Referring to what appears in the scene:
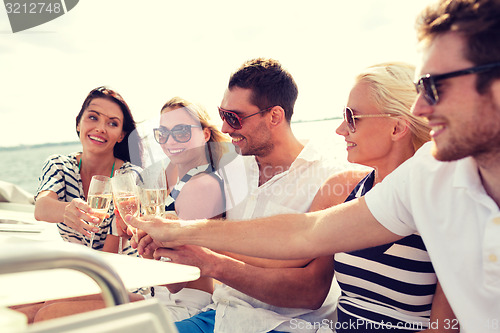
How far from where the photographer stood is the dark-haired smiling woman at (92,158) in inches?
125

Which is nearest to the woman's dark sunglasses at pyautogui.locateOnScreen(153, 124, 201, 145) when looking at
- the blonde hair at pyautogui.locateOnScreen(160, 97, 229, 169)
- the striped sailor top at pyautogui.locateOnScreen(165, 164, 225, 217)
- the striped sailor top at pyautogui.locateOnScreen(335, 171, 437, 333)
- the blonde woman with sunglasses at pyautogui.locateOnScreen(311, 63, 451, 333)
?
the blonde hair at pyautogui.locateOnScreen(160, 97, 229, 169)

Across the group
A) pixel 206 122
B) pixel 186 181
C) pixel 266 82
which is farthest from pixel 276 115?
pixel 186 181

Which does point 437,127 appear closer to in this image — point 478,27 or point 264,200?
point 478,27

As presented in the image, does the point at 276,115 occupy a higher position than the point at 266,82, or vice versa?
the point at 266,82

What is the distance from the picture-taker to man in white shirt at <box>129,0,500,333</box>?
1.31m

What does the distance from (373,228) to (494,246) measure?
48 centimetres

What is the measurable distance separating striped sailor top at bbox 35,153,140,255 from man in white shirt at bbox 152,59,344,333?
0.97 meters

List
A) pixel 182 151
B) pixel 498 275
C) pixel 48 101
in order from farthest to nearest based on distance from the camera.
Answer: pixel 48 101, pixel 182 151, pixel 498 275

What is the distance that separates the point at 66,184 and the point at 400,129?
255 centimetres

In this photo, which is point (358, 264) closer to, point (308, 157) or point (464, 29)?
point (308, 157)

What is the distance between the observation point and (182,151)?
3109 millimetres

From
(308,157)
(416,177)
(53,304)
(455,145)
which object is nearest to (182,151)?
(308,157)

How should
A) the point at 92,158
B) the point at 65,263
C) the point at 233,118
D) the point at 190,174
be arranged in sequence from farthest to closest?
the point at 92,158 < the point at 233,118 < the point at 190,174 < the point at 65,263

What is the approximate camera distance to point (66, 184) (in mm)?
3373
